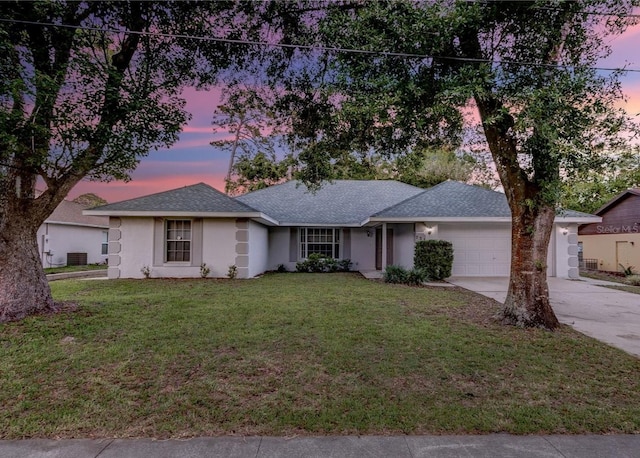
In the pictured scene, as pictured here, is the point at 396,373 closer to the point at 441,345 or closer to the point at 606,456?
the point at 441,345

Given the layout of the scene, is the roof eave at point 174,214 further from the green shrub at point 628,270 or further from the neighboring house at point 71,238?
the green shrub at point 628,270

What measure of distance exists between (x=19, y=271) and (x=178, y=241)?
20.6 ft

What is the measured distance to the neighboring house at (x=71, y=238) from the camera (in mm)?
17031

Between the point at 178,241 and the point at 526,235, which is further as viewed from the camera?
the point at 178,241

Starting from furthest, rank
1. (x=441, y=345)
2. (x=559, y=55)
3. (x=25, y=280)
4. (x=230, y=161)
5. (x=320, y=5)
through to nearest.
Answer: (x=230, y=161), (x=320, y=5), (x=25, y=280), (x=559, y=55), (x=441, y=345)

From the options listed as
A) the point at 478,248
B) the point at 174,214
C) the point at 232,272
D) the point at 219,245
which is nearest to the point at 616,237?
the point at 478,248

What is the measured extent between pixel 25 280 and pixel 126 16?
215 inches

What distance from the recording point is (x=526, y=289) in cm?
634

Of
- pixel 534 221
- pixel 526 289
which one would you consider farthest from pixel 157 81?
pixel 526 289

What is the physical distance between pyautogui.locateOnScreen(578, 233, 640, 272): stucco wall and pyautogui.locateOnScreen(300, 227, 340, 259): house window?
15243 millimetres

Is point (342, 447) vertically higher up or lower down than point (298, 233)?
lower down

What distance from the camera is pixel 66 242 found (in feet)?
60.5

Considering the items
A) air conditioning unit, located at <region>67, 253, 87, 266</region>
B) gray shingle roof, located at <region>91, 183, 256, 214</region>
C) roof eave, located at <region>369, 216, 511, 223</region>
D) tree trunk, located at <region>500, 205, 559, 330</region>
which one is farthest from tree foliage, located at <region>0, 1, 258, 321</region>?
air conditioning unit, located at <region>67, 253, 87, 266</region>

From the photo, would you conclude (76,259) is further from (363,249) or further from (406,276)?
(406,276)
